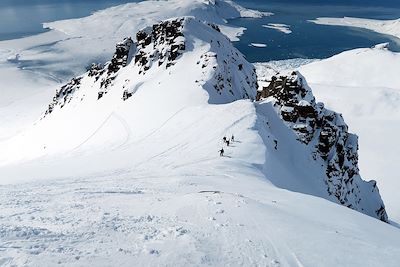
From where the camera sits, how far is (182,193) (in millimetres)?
15289

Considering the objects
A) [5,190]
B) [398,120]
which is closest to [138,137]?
[5,190]

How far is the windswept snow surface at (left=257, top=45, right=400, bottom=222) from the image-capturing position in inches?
1877

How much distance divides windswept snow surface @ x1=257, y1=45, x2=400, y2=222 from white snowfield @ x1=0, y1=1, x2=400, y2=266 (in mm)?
10716

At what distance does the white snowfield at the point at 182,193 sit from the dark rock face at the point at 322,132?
43.2 inches

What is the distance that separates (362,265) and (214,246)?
3.46 meters

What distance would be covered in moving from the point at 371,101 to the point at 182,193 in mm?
60881

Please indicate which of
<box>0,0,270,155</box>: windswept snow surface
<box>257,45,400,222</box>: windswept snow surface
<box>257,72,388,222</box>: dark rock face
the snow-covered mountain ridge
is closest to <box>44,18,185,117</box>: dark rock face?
the snow-covered mountain ridge

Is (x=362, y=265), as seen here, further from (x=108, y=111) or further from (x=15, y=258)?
(x=108, y=111)

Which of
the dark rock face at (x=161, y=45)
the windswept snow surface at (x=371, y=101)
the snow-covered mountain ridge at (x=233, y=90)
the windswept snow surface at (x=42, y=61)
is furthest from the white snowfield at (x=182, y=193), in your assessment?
the windswept snow surface at (x=42, y=61)

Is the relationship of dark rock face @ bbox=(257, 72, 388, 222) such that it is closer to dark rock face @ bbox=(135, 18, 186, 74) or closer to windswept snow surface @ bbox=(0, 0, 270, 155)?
dark rock face @ bbox=(135, 18, 186, 74)

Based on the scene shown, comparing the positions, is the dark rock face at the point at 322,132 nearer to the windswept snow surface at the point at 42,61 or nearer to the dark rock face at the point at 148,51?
the dark rock face at the point at 148,51

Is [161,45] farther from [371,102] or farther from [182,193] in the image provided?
[371,102]

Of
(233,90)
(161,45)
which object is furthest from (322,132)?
(161,45)

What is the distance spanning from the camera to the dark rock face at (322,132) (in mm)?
29312
